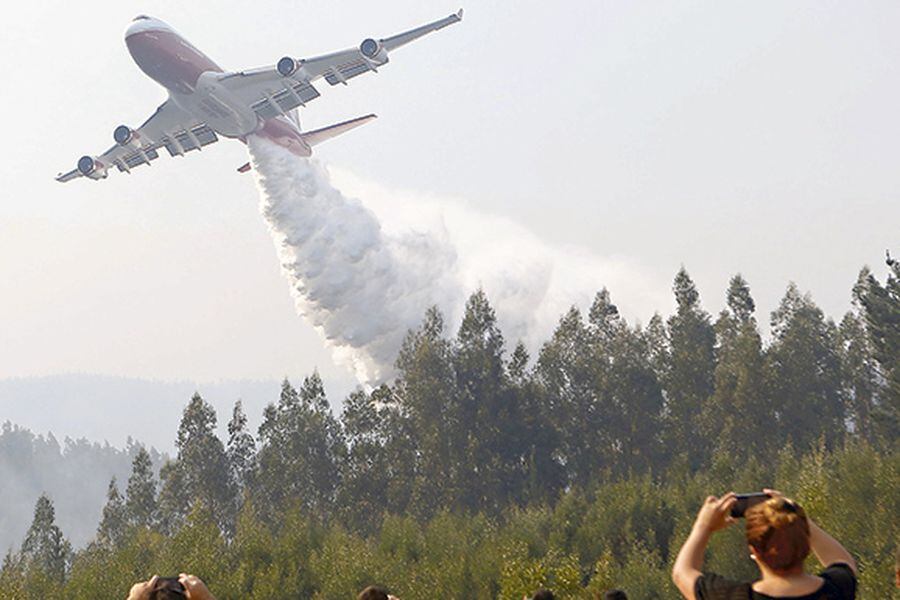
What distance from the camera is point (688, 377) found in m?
69.4

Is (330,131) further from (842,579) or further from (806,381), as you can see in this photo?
(842,579)

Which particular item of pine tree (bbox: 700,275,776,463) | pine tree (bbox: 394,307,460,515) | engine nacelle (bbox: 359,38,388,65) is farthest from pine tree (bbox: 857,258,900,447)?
engine nacelle (bbox: 359,38,388,65)

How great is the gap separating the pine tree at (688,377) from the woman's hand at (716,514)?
202 ft

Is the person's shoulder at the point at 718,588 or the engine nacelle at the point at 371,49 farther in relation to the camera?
the engine nacelle at the point at 371,49

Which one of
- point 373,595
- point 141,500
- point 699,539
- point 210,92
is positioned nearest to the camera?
point 699,539

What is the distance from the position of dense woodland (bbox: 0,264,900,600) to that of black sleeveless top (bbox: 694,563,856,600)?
41.7 m

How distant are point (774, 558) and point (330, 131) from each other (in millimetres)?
69666

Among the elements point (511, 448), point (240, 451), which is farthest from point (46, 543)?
Result: point (511, 448)

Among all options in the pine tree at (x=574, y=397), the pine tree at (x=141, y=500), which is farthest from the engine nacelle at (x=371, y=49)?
the pine tree at (x=141, y=500)

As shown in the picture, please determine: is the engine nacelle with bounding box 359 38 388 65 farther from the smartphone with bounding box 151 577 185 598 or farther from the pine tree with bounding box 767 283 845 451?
the smartphone with bounding box 151 577 185 598

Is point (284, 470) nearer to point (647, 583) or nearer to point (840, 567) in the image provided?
point (647, 583)

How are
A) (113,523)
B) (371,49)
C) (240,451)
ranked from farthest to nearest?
(240,451) < (113,523) < (371,49)

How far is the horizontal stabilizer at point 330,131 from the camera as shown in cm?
7112

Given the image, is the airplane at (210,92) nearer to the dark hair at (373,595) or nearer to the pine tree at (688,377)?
the pine tree at (688,377)
